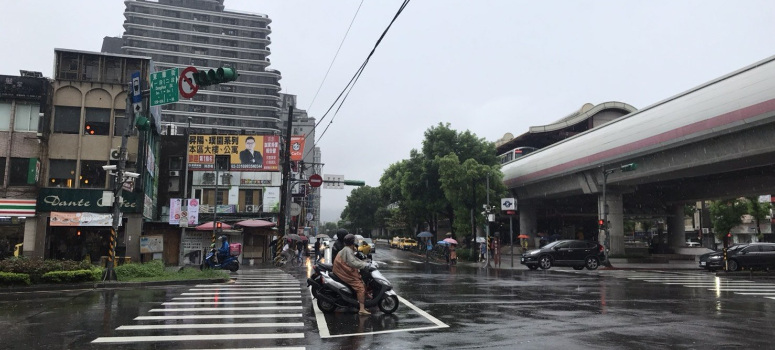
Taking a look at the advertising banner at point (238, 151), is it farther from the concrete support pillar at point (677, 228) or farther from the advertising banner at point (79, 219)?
the concrete support pillar at point (677, 228)

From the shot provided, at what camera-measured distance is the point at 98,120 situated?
96.8 feet

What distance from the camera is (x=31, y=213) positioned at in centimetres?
2716

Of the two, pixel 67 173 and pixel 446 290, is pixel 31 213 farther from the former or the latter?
pixel 446 290

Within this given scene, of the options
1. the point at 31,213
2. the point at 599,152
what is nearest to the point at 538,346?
the point at 31,213

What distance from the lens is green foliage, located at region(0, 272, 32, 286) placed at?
1534cm

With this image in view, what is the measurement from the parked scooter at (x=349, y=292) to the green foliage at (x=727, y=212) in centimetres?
5627

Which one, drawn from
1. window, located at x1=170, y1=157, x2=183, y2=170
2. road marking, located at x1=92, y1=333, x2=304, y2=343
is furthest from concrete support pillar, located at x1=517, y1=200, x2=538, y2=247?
road marking, located at x1=92, y1=333, x2=304, y2=343

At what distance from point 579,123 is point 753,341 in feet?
200

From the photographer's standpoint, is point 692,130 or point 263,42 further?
point 263,42

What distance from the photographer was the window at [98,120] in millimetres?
29297

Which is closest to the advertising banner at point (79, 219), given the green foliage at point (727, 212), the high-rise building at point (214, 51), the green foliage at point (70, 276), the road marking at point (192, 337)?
the green foliage at point (70, 276)

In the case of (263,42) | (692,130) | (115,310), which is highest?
(263,42)

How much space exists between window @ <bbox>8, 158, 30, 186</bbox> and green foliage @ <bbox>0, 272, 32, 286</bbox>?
47.1ft

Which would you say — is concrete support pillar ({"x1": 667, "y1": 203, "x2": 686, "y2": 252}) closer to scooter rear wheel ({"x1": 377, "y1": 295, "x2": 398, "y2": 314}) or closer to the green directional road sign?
scooter rear wheel ({"x1": 377, "y1": 295, "x2": 398, "y2": 314})
